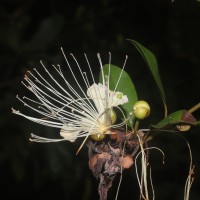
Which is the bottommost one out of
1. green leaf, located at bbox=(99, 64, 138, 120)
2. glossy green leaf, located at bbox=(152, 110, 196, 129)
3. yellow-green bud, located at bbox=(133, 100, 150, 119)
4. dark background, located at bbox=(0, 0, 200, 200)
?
glossy green leaf, located at bbox=(152, 110, 196, 129)

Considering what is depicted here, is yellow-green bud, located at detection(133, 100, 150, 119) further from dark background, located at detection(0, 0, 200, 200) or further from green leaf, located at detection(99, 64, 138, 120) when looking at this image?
dark background, located at detection(0, 0, 200, 200)

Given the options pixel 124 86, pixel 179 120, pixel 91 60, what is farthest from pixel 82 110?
pixel 91 60

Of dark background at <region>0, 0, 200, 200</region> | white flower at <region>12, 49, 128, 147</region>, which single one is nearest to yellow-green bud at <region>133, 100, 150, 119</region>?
white flower at <region>12, 49, 128, 147</region>

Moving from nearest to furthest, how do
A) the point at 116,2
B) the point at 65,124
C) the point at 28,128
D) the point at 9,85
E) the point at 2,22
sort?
the point at 65,124 → the point at 28,128 → the point at 9,85 → the point at 2,22 → the point at 116,2

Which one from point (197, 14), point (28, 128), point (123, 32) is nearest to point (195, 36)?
point (197, 14)

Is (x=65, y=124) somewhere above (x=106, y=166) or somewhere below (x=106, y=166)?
above

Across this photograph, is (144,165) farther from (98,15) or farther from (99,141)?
(98,15)

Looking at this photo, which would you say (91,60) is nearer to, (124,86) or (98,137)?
(124,86)

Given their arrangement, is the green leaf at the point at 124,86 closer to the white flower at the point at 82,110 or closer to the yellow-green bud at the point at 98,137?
the white flower at the point at 82,110
